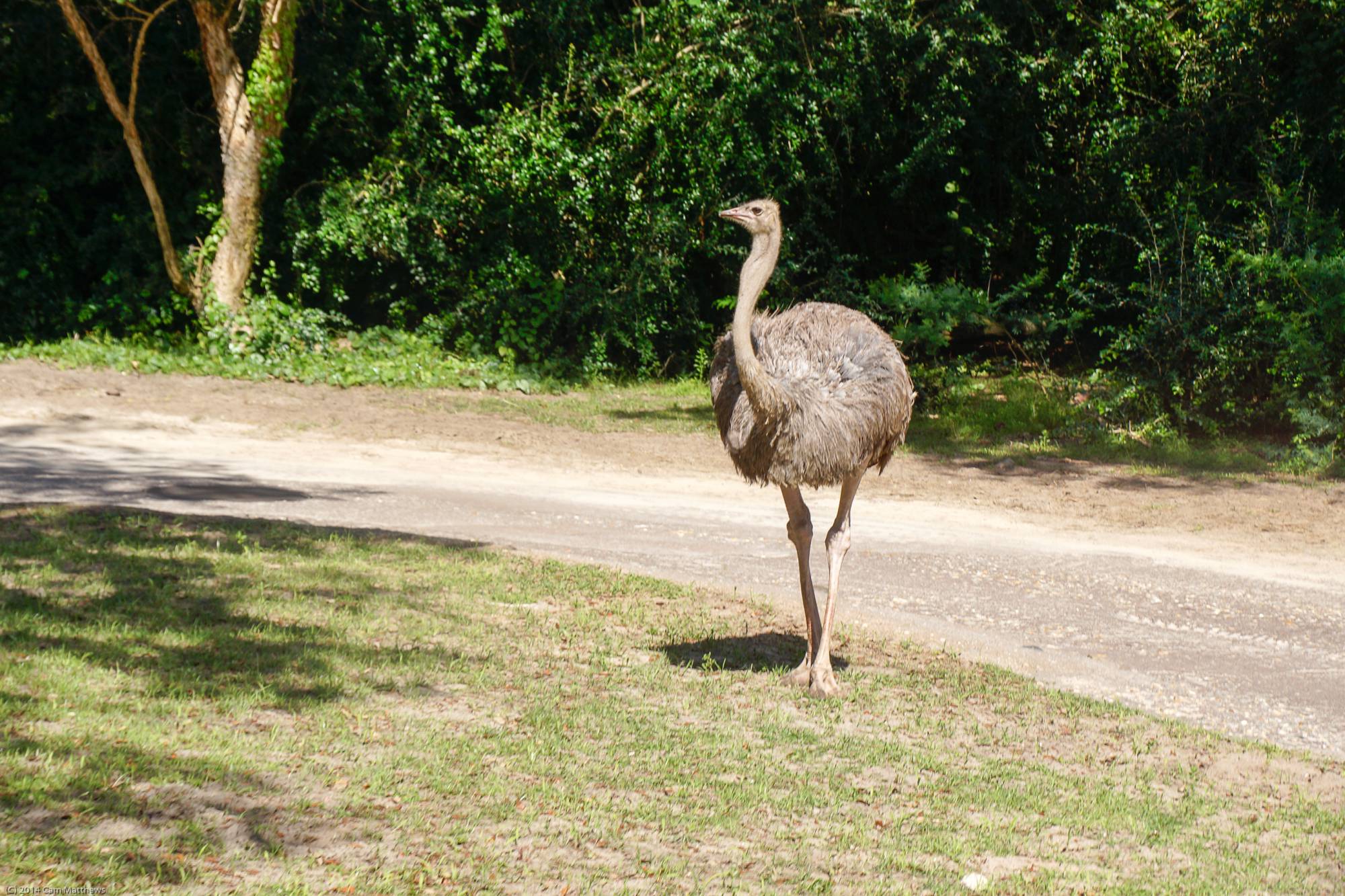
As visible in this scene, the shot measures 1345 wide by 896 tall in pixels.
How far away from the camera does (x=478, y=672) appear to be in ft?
19.4

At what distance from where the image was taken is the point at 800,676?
250 inches

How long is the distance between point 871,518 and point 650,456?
3.26 metres

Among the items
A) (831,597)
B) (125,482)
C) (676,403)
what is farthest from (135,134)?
(831,597)

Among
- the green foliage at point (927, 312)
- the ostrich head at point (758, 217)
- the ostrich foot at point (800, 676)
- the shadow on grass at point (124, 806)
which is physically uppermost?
the ostrich head at point (758, 217)

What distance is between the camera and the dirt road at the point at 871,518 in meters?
7.32

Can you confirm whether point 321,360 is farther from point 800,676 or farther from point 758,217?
point 800,676

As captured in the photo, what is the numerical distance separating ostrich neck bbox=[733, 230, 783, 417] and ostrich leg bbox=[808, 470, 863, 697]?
2.25ft

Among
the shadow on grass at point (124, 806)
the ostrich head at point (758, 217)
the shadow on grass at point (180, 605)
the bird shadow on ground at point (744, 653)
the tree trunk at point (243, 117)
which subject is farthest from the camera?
the tree trunk at point (243, 117)

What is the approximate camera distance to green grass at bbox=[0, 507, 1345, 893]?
403 centimetres

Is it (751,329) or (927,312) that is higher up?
(751,329)

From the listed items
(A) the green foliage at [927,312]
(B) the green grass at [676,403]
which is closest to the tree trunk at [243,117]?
(B) the green grass at [676,403]

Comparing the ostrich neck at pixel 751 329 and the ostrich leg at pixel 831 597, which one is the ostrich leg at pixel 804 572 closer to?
the ostrich leg at pixel 831 597

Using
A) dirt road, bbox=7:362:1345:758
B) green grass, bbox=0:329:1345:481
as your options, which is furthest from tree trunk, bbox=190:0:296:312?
dirt road, bbox=7:362:1345:758

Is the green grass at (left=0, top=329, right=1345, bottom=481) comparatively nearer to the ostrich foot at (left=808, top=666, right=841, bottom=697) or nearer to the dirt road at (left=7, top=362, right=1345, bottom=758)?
the dirt road at (left=7, top=362, right=1345, bottom=758)
